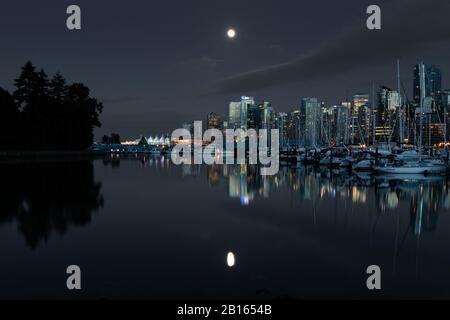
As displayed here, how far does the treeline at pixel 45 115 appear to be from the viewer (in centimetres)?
8275

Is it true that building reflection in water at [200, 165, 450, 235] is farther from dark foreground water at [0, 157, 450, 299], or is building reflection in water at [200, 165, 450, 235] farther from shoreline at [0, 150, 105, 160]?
shoreline at [0, 150, 105, 160]

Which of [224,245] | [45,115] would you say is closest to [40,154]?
[45,115]

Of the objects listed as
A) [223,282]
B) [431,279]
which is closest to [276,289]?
[223,282]

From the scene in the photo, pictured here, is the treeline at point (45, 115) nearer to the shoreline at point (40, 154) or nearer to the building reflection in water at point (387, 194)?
the shoreline at point (40, 154)

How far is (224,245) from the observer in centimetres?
1662

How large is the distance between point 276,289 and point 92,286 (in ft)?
16.4

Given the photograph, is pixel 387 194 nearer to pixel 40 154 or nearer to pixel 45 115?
pixel 40 154

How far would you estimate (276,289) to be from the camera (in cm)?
1134

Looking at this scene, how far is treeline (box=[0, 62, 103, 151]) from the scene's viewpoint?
82750 millimetres

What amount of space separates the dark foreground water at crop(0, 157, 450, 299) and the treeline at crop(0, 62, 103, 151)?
57.8m

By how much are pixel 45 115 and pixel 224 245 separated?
3723 inches

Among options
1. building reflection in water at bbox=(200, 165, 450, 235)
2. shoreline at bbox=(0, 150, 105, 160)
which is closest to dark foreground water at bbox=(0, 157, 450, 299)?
building reflection in water at bbox=(200, 165, 450, 235)

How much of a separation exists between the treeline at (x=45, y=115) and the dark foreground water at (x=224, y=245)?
57.8 m

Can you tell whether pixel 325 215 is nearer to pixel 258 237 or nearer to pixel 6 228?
pixel 258 237
